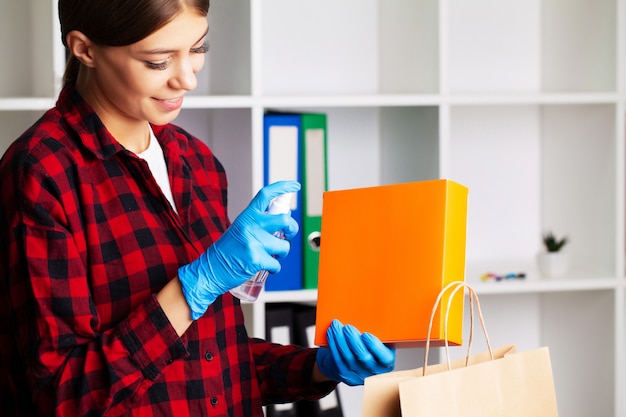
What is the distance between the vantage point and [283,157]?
196 centimetres

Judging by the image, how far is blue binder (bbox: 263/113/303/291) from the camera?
1.94 metres

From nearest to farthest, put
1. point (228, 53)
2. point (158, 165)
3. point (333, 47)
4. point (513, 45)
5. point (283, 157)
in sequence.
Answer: point (158, 165)
point (283, 157)
point (228, 53)
point (333, 47)
point (513, 45)

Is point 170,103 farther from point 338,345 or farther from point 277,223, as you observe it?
point 338,345

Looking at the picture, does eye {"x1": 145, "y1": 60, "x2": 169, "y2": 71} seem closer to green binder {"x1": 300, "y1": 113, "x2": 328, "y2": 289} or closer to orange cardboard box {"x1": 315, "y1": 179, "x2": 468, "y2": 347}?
orange cardboard box {"x1": 315, "y1": 179, "x2": 468, "y2": 347}

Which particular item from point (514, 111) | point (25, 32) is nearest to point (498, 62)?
point (514, 111)

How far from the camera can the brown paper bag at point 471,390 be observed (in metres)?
1.14

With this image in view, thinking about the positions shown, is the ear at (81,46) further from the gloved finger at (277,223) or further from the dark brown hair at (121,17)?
the gloved finger at (277,223)

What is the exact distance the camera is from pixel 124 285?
1.20 m

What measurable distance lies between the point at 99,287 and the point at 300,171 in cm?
87

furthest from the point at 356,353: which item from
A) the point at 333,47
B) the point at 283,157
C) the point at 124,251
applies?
the point at 333,47

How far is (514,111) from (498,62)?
147 mm

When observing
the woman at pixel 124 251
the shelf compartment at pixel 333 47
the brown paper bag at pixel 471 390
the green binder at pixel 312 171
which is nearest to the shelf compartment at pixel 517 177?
the shelf compartment at pixel 333 47

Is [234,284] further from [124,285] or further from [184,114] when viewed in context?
[184,114]

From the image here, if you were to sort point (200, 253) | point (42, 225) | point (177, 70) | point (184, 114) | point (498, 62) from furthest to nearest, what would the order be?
point (498, 62) < point (184, 114) < point (200, 253) < point (177, 70) < point (42, 225)
